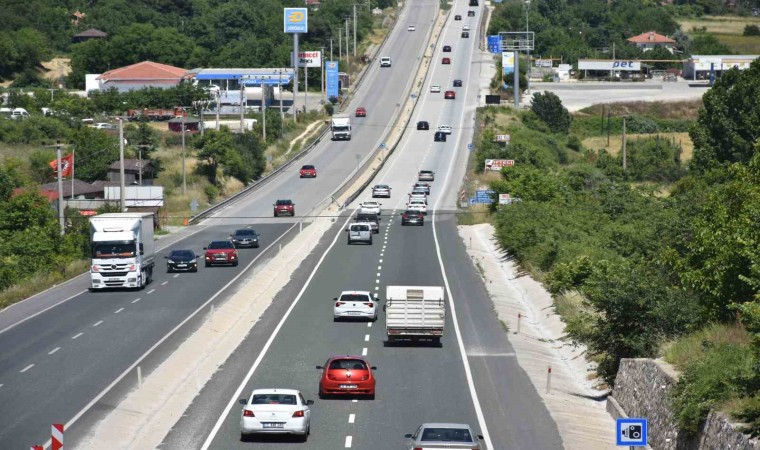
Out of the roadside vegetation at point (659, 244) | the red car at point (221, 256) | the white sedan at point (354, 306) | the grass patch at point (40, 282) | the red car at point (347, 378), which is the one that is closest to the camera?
the roadside vegetation at point (659, 244)

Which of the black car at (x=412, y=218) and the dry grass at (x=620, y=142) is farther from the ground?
the dry grass at (x=620, y=142)

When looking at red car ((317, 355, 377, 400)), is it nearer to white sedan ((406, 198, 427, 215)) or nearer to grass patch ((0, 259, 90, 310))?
grass patch ((0, 259, 90, 310))

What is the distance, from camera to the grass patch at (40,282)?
5841 centimetres

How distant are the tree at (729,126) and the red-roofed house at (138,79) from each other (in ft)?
262


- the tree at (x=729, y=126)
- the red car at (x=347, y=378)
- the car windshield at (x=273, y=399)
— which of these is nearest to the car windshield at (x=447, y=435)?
the car windshield at (x=273, y=399)

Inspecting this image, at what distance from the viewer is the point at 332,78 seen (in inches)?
6156

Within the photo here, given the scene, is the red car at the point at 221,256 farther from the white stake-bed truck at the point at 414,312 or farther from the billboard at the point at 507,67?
the billboard at the point at 507,67

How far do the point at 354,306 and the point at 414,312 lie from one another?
6.36m

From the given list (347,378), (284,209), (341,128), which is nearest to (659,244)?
A: (347,378)

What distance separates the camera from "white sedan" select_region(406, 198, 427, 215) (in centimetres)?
9376

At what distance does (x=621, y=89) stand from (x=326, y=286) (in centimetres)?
13059

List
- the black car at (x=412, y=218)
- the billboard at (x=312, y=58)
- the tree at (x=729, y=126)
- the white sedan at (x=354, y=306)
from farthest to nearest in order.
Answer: the billboard at (x=312, y=58), the tree at (x=729, y=126), the black car at (x=412, y=218), the white sedan at (x=354, y=306)

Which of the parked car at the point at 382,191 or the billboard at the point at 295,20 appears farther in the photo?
the billboard at the point at 295,20

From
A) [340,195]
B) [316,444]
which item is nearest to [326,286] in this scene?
[316,444]
